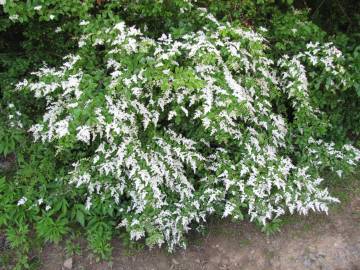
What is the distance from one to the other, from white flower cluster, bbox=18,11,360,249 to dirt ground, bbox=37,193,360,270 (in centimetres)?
28

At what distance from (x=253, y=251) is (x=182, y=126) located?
141 cm

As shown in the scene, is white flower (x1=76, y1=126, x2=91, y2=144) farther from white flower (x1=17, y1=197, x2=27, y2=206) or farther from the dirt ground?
the dirt ground

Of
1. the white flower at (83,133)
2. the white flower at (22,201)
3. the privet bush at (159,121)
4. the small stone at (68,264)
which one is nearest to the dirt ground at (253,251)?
the small stone at (68,264)

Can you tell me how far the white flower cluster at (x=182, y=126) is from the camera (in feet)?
10.7

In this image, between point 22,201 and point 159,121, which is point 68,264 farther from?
point 159,121

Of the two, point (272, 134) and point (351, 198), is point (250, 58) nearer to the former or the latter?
point (272, 134)

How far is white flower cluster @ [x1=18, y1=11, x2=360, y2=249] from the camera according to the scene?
10.7 feet

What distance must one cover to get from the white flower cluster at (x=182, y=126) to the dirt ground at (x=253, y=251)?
0.28 meters

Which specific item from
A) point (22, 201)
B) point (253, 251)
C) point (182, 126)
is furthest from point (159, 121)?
point (253, 251)

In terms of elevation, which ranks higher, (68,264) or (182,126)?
(182,126)

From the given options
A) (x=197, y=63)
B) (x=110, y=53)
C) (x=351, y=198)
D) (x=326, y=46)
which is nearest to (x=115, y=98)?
(x=110, y=53)

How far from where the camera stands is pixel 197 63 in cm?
337

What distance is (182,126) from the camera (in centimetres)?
386

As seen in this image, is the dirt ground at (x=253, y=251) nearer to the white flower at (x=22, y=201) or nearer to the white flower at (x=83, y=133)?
the white flower at (x=22, y=201)
